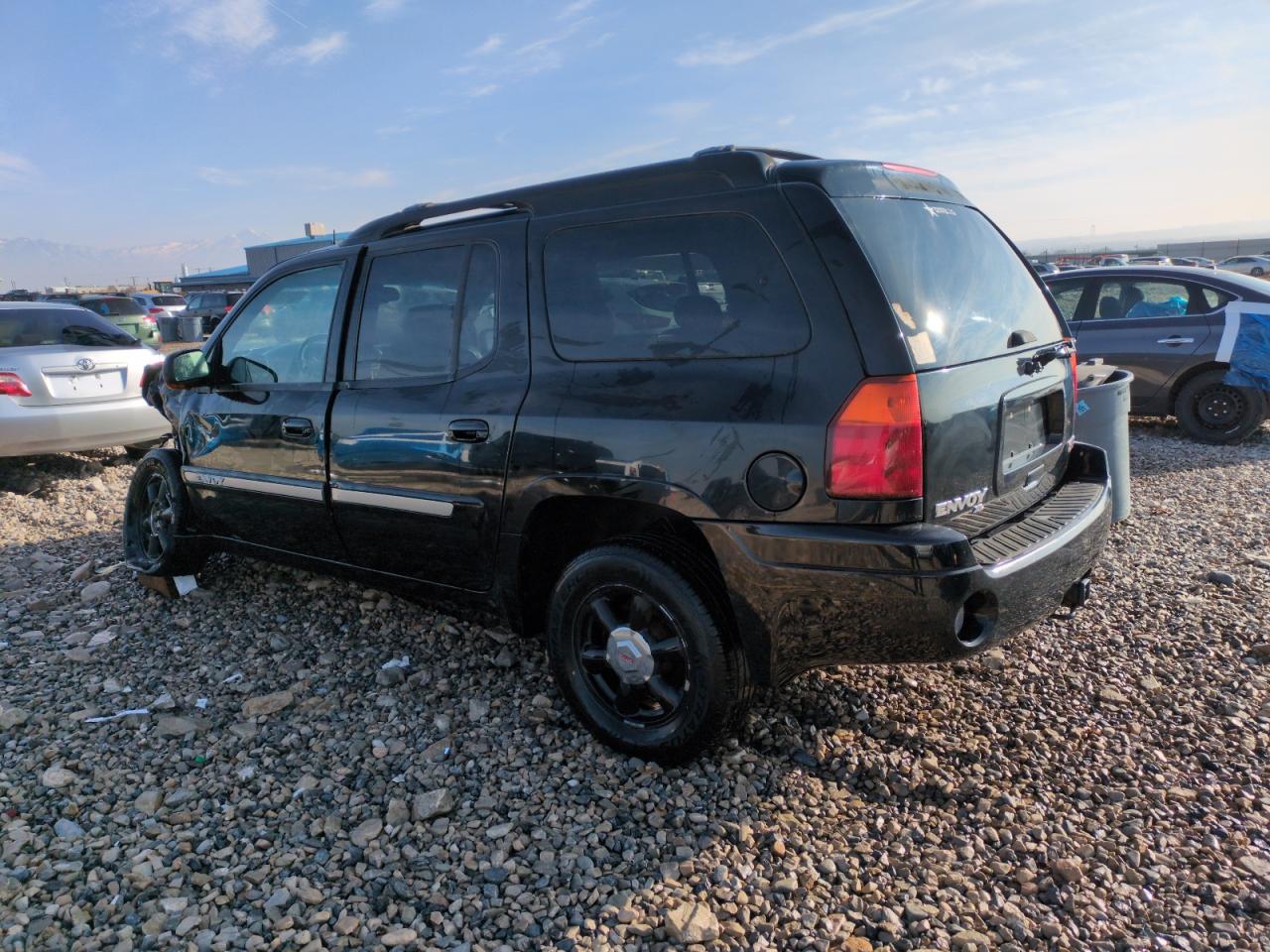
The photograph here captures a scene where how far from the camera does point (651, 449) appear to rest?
264cm

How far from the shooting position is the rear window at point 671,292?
8.30 feet

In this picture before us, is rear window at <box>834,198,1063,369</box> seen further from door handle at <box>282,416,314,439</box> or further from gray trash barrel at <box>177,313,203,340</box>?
gray trash barrel at <box>177,313,203,340</box>

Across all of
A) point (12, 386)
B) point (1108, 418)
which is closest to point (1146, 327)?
point (1108, 418)

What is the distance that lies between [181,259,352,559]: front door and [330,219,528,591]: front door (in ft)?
0.58

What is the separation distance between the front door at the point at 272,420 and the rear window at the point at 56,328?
352cm

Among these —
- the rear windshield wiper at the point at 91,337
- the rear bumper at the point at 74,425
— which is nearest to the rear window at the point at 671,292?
the rear bumper at the point at 74,425

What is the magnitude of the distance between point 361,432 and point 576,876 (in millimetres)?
1912

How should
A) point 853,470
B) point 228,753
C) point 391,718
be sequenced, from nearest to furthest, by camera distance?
1. point 853,470
2. point 228,753
3. point 391,718

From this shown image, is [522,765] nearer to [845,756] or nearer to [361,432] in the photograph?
[845,756]

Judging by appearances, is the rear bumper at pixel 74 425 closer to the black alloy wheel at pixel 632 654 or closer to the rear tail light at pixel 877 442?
the black alloy wheel at pixel 632 654

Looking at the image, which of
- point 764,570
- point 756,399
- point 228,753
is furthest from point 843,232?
point 228,753

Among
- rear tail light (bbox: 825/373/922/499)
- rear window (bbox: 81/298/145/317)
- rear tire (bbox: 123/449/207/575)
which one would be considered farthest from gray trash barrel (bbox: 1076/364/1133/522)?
rear window (bbox: 81/298/145/317)

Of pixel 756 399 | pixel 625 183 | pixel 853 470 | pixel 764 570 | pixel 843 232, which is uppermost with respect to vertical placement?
pixel 625 183

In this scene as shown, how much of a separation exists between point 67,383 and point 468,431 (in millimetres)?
5255
